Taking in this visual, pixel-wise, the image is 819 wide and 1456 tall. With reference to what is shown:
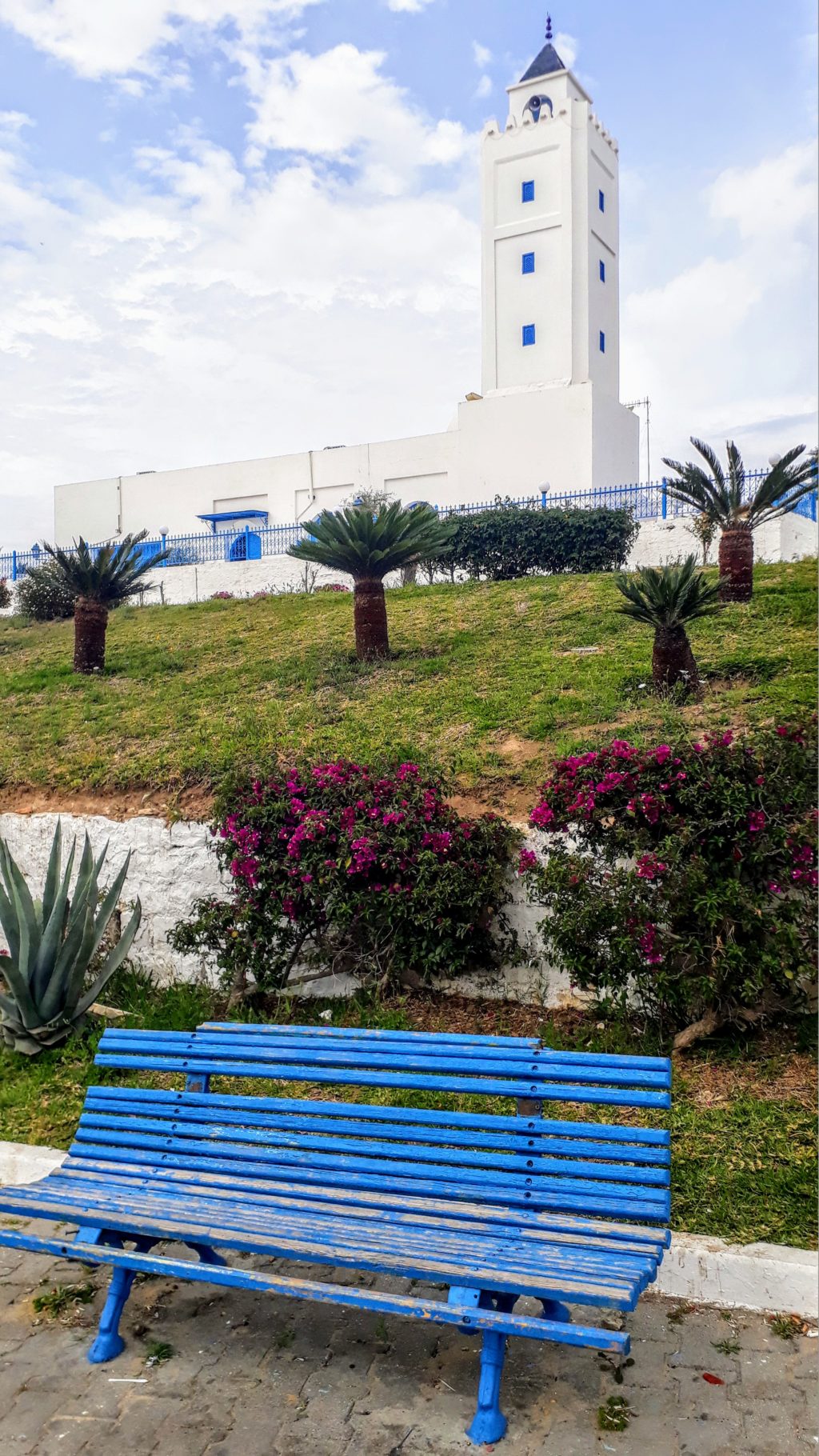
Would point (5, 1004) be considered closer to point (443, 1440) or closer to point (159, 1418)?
point (159, 1418)

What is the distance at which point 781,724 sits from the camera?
5289mm

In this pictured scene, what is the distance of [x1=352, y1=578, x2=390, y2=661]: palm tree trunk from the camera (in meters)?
11.1

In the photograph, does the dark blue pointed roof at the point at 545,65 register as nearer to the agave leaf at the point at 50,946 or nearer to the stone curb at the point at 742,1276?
the agave leaf at the point at 50,946

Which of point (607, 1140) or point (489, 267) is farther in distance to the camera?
point (489, 267)

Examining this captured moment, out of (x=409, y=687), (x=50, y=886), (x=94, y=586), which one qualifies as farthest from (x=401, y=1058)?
(x=94, y=586)

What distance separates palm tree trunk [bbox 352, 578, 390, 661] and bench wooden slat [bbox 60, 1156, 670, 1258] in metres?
7.77

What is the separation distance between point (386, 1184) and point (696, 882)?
7.14 ft

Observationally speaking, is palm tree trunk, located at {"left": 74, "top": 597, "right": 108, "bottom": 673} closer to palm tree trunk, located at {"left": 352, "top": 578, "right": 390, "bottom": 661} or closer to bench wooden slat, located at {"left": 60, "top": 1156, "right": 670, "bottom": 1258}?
palm tree trunk, located at {"left": 352, "top": 578, "right": 390, "bottom": 661}

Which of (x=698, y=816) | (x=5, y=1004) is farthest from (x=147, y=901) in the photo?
(x=698, y=816)

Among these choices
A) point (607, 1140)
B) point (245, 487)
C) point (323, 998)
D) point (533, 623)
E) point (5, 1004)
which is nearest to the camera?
point (607, 1140)

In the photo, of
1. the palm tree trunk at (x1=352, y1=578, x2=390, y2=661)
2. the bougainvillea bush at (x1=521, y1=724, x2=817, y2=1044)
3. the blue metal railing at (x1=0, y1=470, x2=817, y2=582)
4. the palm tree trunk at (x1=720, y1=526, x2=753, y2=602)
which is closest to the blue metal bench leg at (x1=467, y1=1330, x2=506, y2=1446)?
the bougainvillea bush at (x1=521, y1=724, x2=817, y2=1044)

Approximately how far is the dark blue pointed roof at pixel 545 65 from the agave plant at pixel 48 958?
30321mm

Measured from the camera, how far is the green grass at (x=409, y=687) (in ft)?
25.5

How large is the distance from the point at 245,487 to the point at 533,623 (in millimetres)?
23333
